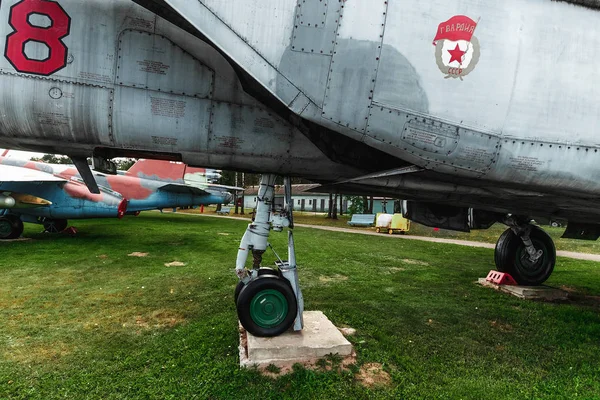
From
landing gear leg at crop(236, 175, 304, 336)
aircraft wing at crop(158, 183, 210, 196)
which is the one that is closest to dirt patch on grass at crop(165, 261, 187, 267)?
landing gear leg at crop(236, 175, 304, 336)

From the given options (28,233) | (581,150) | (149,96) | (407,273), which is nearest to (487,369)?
(581,150)

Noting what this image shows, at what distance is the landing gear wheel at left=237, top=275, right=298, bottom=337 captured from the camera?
4.18m

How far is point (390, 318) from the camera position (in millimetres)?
5562

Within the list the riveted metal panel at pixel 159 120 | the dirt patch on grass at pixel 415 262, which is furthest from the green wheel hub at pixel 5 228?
the dirt patch on grass at pixel 415 262

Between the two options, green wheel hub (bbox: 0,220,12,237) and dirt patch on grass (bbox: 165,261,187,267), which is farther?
green wheel hub (bbox: 0,220,12,237)

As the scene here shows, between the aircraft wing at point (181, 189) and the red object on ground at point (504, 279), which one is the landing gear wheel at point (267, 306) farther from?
the aircraft wing at point (181, 189)

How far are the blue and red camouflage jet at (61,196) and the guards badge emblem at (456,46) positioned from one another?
1455 cm

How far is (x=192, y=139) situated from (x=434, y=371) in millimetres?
3513

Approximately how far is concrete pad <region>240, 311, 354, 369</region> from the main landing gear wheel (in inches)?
523

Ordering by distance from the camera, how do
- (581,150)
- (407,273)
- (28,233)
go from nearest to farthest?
(581,150), (407,273), (28,233)

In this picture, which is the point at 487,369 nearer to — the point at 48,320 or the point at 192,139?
the point at 192,139

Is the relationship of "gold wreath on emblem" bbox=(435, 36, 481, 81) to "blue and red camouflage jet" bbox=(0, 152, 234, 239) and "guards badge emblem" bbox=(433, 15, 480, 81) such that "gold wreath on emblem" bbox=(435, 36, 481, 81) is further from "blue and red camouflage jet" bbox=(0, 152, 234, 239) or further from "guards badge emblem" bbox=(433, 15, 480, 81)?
"blue and red camouflage jet" bbox=(0, 152, 234, 239)

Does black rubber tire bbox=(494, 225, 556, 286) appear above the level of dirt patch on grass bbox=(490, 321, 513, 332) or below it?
above

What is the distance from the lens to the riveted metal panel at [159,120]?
384cm
